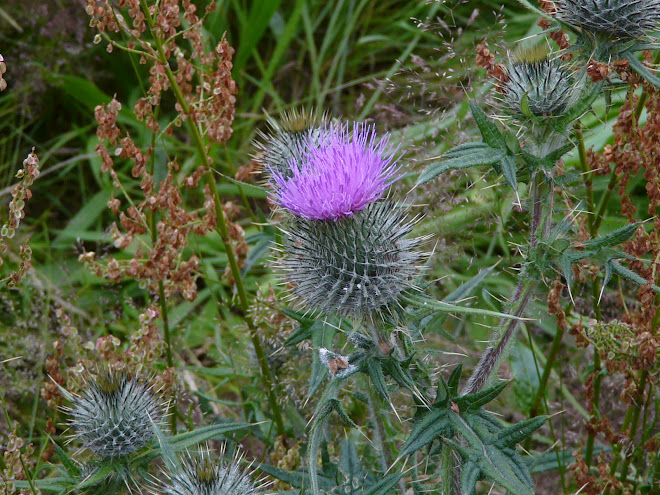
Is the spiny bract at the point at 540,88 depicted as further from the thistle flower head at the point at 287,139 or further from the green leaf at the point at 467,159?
the thistle flower head at the point at 287,139

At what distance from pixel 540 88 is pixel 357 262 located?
831 mm

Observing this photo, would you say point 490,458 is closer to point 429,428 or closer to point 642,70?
point 429,428

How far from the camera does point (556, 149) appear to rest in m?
2.23

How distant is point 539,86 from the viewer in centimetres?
231

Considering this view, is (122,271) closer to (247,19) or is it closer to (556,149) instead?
(556,149)

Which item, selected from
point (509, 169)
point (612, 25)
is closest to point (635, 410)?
point (509, 169)

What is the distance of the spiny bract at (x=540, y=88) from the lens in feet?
7.56

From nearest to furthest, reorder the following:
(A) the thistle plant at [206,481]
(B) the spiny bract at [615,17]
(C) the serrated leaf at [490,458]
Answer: (C) the serrated leaf at [490,458], (A) the thistle plant at [206,481], (B) the spiny bract at [615,17]

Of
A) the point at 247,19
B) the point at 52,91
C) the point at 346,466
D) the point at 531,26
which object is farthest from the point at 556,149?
the point at 52,91

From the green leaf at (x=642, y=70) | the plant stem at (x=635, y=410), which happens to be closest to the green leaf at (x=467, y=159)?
the green leaf at (x=642, y=70)

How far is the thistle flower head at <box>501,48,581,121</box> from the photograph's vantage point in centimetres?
230

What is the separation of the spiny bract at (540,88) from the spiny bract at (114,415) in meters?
1.58

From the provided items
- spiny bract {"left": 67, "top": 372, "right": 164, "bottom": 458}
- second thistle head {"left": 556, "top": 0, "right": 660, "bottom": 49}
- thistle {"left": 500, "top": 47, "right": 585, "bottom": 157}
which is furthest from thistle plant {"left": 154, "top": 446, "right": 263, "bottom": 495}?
second thistle head {"left": 556, "top": 0, "right": 660, "bottom": 49}

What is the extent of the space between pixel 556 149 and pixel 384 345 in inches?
32.1
